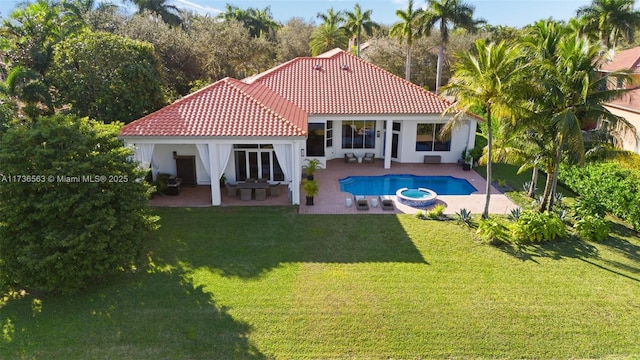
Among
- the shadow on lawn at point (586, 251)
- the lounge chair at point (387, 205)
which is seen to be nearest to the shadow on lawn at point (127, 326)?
the lounge chair at point (387, 205)

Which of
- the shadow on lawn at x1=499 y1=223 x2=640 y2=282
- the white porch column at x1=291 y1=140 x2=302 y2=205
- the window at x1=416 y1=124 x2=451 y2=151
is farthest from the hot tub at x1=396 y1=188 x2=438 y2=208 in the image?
the window at x1=416 y1=124 x2=451 y2=151

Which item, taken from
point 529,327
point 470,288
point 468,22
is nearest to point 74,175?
point 470,288

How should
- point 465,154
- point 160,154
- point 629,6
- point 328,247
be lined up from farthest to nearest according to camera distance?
point 629,6 < point 465,154 < point 160,154 < point 328,247

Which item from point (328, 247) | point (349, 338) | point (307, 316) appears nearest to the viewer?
point (349, 338)

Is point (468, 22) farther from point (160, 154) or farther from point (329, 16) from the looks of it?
point (160, 154)

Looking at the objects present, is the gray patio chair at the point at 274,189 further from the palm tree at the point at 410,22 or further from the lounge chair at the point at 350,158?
the palm tree at the point at 410,22

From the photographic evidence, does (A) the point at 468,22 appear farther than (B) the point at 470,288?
Yes

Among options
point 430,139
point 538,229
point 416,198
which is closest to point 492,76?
point 538,229

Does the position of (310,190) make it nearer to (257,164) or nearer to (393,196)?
(257,164)
